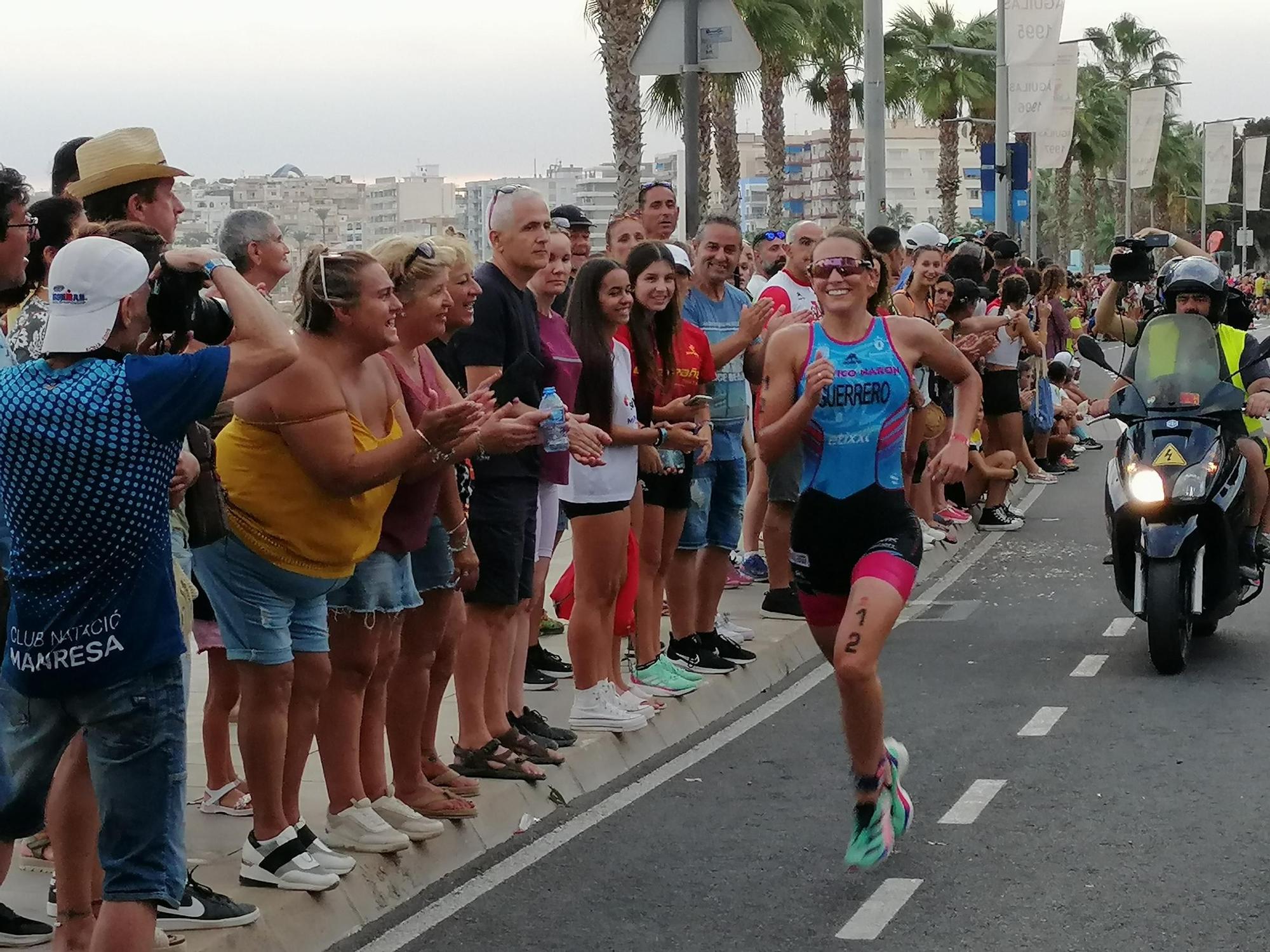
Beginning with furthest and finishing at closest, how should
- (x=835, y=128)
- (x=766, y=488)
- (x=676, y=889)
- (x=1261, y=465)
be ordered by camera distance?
(x=835, y=128) < (x=766, y=488) < (x=1261, y=465) < (x=676, y=889)

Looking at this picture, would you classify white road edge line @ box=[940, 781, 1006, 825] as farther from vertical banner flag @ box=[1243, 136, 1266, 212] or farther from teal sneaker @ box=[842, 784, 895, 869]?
vertical banner flag @ box=[1243, 136, 1266, 212]

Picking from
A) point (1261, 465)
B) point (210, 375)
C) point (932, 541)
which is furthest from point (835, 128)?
point (210, 375)

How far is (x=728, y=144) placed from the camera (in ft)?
125

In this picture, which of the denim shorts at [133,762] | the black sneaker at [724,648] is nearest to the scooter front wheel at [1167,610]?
the black sneaker at [724,648]

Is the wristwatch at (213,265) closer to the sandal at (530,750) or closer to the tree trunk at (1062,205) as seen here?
the sandal at (530,750)

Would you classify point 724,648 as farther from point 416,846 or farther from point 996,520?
point 996,520

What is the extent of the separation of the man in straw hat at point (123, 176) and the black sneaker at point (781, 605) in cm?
555

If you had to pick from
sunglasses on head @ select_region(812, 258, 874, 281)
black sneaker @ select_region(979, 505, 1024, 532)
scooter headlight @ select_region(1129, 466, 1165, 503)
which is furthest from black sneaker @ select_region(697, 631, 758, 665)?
black sneaker @ select_region(979, 505, 1024, 532)

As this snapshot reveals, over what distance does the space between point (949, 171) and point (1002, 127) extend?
69.1 ft

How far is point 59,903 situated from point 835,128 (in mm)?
43122

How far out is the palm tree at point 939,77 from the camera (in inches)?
2180

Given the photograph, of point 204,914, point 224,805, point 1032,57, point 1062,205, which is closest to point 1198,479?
point 224,805

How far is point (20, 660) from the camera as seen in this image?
14.6 feet

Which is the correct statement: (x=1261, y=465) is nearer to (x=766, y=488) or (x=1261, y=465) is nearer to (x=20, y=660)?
(x=766, y=488)
